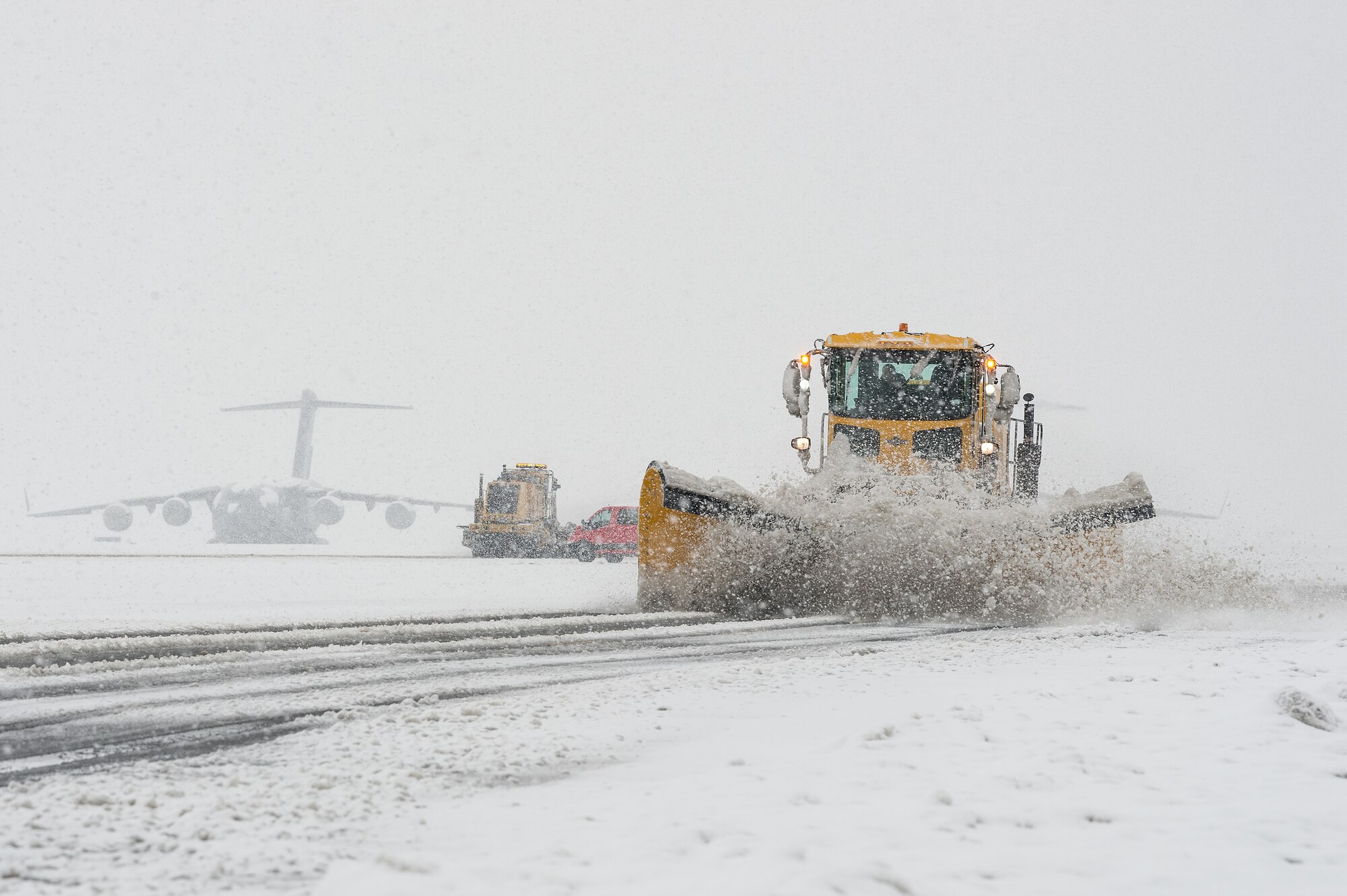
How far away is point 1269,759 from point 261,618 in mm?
7238

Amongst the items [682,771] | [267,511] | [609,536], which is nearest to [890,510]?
[682,771]

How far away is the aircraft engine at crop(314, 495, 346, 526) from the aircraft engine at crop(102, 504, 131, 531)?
673 cm

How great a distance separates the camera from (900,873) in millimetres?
2248

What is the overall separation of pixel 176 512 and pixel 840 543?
1324 inches

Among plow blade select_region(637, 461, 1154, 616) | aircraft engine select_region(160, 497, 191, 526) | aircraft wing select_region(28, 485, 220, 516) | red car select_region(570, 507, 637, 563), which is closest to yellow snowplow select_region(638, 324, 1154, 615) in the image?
plow blade select_region(637, 461, 1154, 616)

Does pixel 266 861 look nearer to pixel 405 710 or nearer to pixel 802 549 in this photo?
pixel 405 710

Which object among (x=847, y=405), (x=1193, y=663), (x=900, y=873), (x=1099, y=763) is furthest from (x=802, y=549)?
(x=900, y=873)

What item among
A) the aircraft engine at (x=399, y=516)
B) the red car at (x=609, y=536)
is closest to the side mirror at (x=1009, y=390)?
the red car at (x=609, y=536)

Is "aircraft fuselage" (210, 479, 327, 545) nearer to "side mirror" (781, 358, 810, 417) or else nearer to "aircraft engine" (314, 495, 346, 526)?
"aircraft engine" (314, 495, 346, 526)

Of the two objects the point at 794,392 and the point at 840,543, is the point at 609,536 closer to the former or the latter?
the point at 794,392

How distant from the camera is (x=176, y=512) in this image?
36.5 metres

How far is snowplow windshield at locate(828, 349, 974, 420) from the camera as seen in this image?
10289mm

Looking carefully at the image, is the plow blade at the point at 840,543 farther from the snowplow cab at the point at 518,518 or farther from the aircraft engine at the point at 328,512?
the aircraft engine at the point at 328,512

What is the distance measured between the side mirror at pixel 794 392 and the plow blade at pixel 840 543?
1065 millimetres
